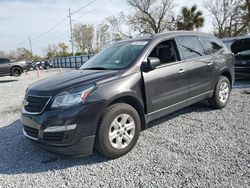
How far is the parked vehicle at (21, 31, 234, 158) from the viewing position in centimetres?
330

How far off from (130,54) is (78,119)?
159 centimetres

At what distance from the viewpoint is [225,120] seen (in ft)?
16.0

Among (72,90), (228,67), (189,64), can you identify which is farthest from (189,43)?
(72,90)

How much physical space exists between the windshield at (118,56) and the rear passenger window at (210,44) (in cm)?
177

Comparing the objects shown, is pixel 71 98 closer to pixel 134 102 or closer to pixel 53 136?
pixel 53 136

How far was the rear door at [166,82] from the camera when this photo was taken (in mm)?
4031

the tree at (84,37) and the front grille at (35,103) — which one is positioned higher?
the tree at (84,37)

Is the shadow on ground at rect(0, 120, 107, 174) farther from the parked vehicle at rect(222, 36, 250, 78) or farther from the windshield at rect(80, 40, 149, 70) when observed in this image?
the parked vehicle at rect(222, 36, 250, 78)

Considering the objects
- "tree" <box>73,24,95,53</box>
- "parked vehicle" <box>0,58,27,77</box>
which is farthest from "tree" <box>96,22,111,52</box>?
"parked vehicle" <box>0,58,27,77</box>

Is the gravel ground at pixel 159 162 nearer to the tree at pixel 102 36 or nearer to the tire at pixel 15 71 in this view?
the tire at pixel 15 71

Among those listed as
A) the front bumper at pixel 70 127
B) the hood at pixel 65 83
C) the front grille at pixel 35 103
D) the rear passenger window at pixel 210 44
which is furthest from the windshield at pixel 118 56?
the rear passenger window at pixel 210 44

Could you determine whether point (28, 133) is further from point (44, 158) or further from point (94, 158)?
point (94, 158)

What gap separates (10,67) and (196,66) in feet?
53.5

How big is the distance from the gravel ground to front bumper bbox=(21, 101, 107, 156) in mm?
322
